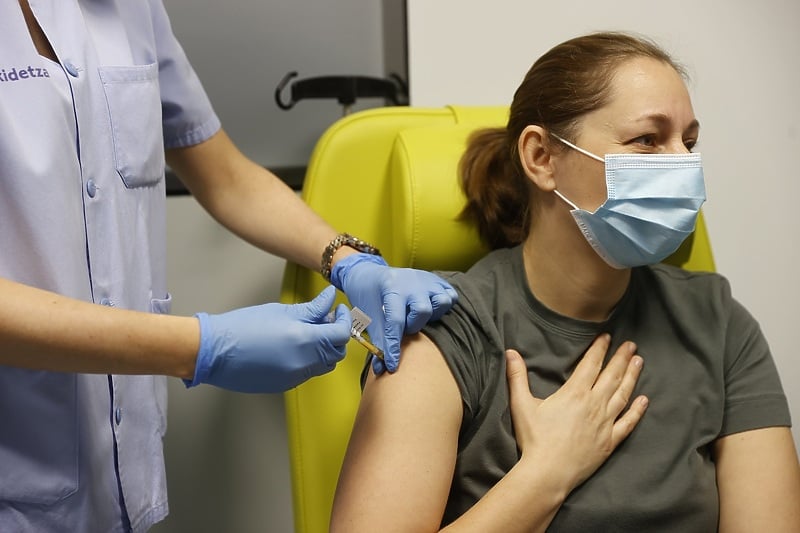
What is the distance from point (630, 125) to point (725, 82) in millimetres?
861

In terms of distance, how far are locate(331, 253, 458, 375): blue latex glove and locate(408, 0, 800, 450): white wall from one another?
2.20 ft

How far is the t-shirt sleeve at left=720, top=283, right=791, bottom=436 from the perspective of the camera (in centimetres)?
129

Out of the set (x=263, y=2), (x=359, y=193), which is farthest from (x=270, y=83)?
(x=359, y=193)

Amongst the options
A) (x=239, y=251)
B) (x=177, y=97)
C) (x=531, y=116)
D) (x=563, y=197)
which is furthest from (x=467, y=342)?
(x=239, y=251)

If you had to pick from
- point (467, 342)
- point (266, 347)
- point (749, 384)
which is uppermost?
point (266, 347)

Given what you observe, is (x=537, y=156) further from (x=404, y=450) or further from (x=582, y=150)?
(x=404, y=450)

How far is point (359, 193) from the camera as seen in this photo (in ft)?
5.09

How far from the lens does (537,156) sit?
1.31 m

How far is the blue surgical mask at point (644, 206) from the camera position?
1210mm

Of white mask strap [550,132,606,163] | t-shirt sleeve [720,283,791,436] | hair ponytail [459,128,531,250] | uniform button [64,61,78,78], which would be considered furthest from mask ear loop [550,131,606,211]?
uniform button [64,61,78,78]

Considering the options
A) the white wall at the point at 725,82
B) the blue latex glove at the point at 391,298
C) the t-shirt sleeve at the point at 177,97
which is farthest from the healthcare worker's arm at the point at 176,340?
the white wall at the point at 725,82

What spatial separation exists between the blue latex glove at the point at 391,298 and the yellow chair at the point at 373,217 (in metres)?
0.16

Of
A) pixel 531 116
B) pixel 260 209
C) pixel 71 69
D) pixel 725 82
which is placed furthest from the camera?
pixel 725 82

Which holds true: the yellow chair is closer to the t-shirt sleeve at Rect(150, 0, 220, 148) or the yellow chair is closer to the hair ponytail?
the hair ponytail
